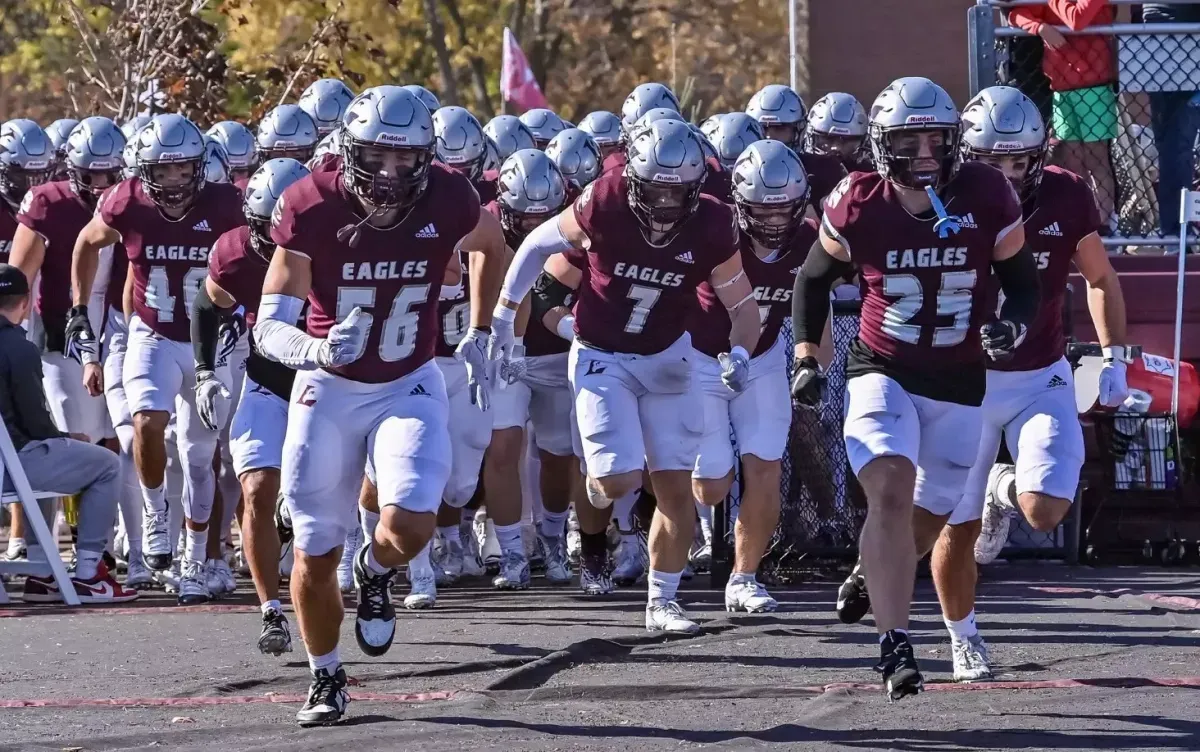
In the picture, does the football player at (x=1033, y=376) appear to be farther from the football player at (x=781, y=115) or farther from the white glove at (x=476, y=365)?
the football player at (x=781, y=115)

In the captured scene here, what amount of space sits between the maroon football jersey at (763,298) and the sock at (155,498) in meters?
2.62

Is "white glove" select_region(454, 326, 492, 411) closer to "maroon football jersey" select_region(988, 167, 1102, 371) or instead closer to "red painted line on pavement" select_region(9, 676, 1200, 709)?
"red painted line on pavement" select_region(9, 676, 1200, 709)

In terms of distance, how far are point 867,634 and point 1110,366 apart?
4.64 feet

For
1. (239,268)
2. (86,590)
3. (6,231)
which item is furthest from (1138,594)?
(6,231)

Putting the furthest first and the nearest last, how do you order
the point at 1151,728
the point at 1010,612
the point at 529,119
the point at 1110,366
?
the point at 529,119 < the point at 1010,612 < the point at 1110,366 < the point at 1151,728

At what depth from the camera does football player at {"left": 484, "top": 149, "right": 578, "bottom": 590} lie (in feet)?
34.0

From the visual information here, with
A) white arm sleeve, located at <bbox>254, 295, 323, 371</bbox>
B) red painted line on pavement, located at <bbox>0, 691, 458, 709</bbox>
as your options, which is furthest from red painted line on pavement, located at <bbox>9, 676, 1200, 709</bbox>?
white arm sleeve, located at <bbox>254, 295, 323, 371</bbox>

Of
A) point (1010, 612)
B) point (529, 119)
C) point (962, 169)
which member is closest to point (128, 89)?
point (529, 119)

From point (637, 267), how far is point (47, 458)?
10.2ft

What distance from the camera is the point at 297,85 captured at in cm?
1641

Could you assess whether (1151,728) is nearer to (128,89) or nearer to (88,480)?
(88,480)

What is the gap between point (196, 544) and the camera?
10266mm

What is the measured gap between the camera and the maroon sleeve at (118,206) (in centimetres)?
1035

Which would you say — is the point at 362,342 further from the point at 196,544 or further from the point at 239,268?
the point at 196,544
